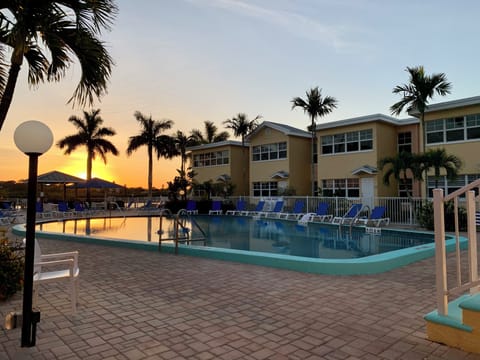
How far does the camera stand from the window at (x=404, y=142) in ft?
69.8

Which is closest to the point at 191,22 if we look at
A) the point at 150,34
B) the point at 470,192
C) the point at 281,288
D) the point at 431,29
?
the point at 150,34

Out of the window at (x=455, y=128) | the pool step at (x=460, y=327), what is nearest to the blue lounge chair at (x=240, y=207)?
the window at (x=455, y=128)

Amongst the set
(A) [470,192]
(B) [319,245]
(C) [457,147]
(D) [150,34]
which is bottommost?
(B) [319,245]

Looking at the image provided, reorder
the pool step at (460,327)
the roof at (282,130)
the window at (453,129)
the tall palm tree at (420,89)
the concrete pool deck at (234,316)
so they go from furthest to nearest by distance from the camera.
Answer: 1. the roof at (282,130)
2. the window at (453,129)
3. the tall palm tree at (420,89)
4. the concrete pool deck at (234,316)
5. the pool step at (460,327)

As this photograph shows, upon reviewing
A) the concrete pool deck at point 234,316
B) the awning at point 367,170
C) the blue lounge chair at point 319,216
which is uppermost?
the awning at point 367,170

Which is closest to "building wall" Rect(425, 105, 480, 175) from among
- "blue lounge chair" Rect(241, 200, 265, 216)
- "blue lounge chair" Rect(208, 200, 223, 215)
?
"blue lounge chair" Rect(241, 200, 265, 216)

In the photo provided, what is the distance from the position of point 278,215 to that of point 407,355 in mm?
17457

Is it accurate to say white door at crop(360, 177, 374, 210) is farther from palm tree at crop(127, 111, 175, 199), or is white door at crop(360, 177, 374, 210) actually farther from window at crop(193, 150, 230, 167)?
palm tree at crop(127, 111, 175, 199)

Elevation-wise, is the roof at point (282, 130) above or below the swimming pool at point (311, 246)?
above

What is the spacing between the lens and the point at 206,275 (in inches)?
245

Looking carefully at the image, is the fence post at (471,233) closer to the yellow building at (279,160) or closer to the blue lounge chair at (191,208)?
the yellow building at (279,160)

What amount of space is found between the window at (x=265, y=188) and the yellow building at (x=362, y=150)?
4031 millimetres

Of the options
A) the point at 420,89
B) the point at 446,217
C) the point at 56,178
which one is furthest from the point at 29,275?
the point at 56,178

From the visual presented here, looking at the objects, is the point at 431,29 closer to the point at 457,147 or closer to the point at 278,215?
the point at 457,147
